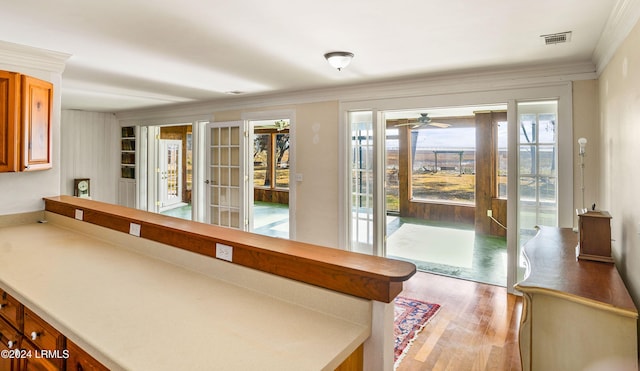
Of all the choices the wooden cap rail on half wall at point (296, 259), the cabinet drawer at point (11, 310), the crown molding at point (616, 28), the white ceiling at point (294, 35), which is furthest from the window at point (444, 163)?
the cabinet drawer at point (11, 310)

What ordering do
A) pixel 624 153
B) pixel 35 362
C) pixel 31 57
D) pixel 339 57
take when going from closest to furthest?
pixel 35 362 → pixel 624 153 → pixel 31 57 → pixel 339 57

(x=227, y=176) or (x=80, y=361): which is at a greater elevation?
(x=227, y=176)

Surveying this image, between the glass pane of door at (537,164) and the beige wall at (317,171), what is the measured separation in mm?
2121

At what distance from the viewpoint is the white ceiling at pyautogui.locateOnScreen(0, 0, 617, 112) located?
2.11m

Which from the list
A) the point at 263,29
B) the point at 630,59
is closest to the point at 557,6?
the point at 630,59

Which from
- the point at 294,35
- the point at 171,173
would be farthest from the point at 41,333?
the point at 171,173

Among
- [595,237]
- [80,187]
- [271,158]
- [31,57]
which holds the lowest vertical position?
[595,237]

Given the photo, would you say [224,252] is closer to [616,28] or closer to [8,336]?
[8,336]

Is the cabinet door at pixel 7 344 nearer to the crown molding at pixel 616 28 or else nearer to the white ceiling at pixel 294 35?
the white ceiling at pixel 294 35

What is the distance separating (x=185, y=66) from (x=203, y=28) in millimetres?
1145

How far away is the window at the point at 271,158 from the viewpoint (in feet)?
34.3

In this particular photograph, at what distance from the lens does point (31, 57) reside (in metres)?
2.82

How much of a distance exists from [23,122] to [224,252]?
212 centimetres

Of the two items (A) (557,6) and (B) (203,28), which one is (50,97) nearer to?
(B) (203,28)
